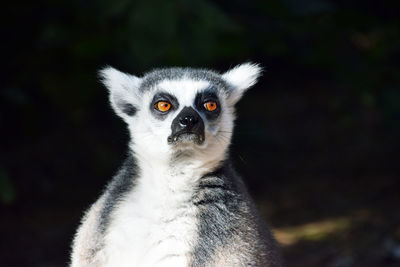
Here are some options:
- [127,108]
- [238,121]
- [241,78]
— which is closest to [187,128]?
[127,108]

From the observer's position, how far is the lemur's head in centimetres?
473

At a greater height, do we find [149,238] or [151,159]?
[151,159]

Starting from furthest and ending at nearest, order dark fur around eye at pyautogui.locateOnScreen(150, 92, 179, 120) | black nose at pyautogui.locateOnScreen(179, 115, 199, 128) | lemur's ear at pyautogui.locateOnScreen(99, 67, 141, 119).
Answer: lemur's ear at pyautogui.locateOnScreen(99, 67, 141, 119)
dark fur around eye at pyautogui.locateOnScreen(150, 92, 179, 120)
black nose at pyautogui.locateOnScreen(179, 115, 199, 128)

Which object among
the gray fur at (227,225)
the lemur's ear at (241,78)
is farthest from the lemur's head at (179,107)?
the gray fur at (227,225)

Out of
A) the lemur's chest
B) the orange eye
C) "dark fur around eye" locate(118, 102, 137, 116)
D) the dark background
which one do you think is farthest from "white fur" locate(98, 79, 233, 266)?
the dark background

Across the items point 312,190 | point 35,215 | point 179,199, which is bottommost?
point 179,199

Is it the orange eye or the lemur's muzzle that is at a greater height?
the orange eye

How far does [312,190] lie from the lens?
938 cm

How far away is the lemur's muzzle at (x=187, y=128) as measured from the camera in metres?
4.64

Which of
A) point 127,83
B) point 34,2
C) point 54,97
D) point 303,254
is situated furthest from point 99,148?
point 127,83

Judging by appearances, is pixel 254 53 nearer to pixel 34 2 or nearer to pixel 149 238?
pixel 34 2

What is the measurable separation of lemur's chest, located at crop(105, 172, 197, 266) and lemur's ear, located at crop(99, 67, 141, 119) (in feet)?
2.28

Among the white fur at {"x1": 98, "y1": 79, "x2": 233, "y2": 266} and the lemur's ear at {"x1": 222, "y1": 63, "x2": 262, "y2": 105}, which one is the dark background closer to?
the lemur's ear at {"x1": 222, "y1": 63, "x2": 262, "y2": 105}

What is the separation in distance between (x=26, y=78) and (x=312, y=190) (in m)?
3.78
